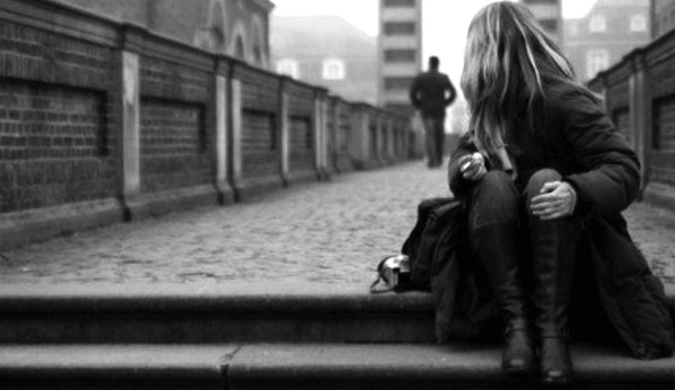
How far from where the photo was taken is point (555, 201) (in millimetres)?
3434

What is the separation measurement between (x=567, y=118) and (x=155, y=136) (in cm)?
593

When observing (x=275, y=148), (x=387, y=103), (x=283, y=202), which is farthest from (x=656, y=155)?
(x=387, y=103)

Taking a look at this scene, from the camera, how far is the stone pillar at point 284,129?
1396cm

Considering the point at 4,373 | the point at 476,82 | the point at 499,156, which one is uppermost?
the point at 476,82

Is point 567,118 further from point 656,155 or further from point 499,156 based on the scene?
point 656,155

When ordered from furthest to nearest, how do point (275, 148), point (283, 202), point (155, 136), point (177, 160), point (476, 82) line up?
point (275, 148), point (283, 202), point (177, 160), point (155, 136), point (476, 82)

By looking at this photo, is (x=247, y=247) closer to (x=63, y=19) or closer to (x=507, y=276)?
(x=63, y=19)

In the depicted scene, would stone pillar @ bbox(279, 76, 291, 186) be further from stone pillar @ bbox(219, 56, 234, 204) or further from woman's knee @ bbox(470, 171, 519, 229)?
woman's knee @ bbox(470, 171, 519, 229)

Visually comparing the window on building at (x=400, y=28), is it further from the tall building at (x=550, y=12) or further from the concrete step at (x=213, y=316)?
the concrete step at (x=213, y=316)

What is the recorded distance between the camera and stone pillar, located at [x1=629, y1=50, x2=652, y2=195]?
9.53 meters

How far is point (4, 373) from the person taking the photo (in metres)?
3.75

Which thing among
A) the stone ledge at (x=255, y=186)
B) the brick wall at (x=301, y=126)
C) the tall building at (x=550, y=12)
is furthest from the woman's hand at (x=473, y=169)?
the tall building at (x=550, y=12)

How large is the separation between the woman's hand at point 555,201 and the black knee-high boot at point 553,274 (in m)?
0.05

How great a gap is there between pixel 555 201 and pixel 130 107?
556 centimetres
